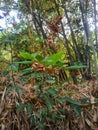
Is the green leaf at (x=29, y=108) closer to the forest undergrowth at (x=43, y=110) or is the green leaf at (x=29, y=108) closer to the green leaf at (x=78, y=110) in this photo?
the forest undergrowth at (x=43, y=110)

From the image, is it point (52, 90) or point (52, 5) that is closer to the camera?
point (52, 90)

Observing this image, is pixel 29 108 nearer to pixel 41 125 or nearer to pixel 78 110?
pixel 41 125

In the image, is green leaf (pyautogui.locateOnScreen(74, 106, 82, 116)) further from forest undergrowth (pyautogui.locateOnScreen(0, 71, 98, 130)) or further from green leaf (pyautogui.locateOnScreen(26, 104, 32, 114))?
green leaf (pyautogui.locateOnScreen(26, 104, 32, 114))

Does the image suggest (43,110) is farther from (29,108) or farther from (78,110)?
(78,110)

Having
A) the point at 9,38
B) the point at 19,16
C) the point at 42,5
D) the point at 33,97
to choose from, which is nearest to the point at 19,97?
the point at 33,97

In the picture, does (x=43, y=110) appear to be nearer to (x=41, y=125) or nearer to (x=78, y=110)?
(x=41, y=125)

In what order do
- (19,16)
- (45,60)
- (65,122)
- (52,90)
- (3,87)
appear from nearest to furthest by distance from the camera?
(45,60) → (52,90) → (65,122) → (3,87) → (19,16)

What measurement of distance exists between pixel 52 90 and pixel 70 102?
14 centimetres

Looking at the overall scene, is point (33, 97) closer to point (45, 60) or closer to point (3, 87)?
point (3, 87)

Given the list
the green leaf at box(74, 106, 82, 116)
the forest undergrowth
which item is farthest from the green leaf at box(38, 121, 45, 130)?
the green leaf at box(74, 106, 82, 116)

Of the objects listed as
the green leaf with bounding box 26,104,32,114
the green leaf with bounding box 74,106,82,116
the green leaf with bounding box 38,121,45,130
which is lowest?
the green leaf with bounding box 38,121,45,130

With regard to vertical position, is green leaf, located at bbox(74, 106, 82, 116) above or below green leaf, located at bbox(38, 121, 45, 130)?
above

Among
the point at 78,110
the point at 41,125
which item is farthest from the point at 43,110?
the point at 78,110

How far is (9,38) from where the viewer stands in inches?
62.9
